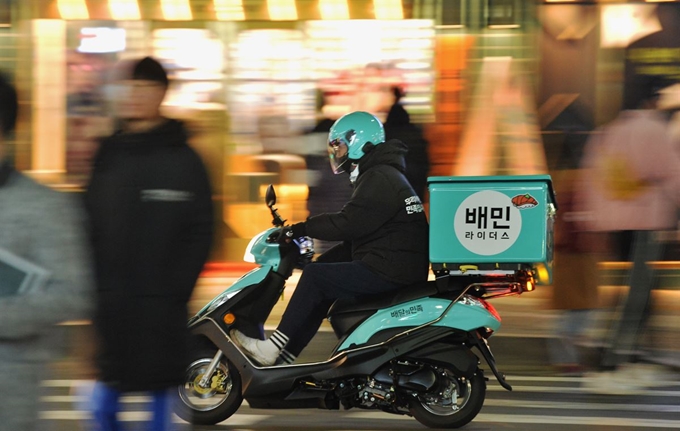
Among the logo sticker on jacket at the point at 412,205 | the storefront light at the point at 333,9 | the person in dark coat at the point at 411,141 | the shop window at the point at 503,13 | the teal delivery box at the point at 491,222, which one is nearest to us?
the teal delivery box at the point at 491,222

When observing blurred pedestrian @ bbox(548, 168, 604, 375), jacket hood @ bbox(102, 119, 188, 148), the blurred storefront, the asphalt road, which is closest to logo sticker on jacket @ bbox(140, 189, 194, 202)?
jacket hood @ bbox(102, 119, 188, 148)

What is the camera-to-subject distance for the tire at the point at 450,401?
6363 mm

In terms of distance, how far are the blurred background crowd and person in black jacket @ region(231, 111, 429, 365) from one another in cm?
469

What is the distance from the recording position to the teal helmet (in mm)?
6531

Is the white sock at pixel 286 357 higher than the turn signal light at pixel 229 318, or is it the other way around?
the turn signal light at pixel 229 318

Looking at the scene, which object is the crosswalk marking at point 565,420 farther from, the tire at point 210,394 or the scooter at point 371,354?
the tire at point 210,394

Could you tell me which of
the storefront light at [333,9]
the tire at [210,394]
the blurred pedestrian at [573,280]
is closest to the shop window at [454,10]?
the storefront light at [333,9]

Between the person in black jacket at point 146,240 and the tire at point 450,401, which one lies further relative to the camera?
the tire at point 450,401

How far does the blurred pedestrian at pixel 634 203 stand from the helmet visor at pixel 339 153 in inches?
87.7

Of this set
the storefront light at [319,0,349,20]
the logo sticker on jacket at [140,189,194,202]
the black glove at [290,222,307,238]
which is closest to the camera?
the logo sticker on jacket at [140,189,194,202]

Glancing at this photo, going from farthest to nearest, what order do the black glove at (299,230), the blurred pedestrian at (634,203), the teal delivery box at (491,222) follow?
the blurred pedestrian at (634,203)
the black glove at (299,230)
the teal delivery box at (491,222)

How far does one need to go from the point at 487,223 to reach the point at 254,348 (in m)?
1.42

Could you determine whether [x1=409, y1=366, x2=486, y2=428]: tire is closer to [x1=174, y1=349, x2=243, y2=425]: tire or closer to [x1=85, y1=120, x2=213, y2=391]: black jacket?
[x1=174, y1=349, x2=243, y2=425]: tire

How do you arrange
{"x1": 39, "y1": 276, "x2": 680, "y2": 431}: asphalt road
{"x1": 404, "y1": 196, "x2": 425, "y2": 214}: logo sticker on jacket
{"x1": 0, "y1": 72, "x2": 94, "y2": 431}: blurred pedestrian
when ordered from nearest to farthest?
1. {"x1": 0, "y1": 72, "x2": 94, "y2": 431}: blurred pedestrian
2. {"x1": 404, "y1": 196, "x2": 425, "y2": 214}: logo sticker on jacket
3. {"x1": 39, "y1": 276, "x2": 680, "y2": 431}: asphalt road
